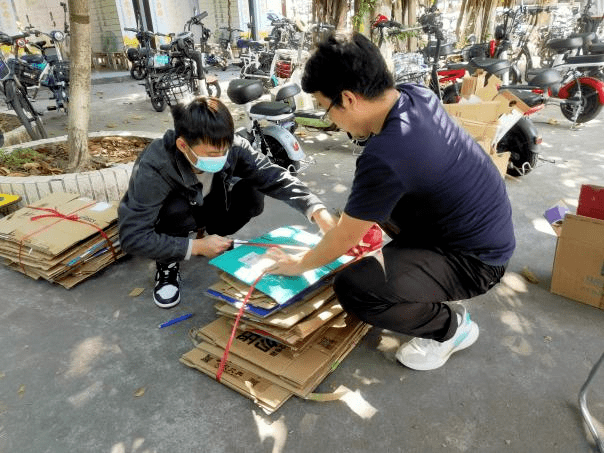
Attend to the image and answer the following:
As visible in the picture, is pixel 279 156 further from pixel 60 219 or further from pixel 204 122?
pixel 204 122

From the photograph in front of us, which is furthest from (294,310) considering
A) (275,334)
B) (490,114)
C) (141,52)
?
(141,52)

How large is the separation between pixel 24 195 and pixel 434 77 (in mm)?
5119

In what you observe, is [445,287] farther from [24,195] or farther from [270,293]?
[24,195]

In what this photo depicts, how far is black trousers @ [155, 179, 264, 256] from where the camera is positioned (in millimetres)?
2477

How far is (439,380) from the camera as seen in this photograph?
194 centimetres

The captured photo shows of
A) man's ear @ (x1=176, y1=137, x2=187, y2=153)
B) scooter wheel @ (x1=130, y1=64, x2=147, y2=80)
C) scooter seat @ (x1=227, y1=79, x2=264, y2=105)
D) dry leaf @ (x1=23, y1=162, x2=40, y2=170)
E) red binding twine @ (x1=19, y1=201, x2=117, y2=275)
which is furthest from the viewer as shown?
scooter wheel @ (x1=130, y1=64, x2=147, y2=80)

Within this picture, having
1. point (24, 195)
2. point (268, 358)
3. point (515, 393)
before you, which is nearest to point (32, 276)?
point (24, 195)

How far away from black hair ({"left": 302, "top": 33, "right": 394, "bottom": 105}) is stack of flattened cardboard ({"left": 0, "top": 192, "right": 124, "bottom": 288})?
6.41 ft

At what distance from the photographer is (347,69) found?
1.51 m

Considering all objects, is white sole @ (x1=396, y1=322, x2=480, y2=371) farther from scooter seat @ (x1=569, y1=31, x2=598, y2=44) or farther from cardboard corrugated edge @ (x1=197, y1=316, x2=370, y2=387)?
scooter seat @ (x1=569, y1=31, x2=598, y2=44)

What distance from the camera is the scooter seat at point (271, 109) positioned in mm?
4047

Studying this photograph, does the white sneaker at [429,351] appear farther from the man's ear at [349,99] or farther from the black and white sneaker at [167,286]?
the black and white sneaker at [167,286]

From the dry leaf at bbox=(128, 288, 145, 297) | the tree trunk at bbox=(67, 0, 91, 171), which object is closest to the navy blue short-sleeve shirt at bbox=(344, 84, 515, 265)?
the dry leaf at bbox=(128, 288, 145, 297)

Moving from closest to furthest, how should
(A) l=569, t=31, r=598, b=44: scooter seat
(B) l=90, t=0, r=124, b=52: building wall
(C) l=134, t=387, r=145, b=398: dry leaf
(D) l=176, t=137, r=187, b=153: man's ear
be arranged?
1. (C) l=134, t=387, r=145, b=398: dry leaf
2. (D) l=176, t=137, r=187, b=153: man's ear
3. (A) l=569, t=31, r=598, b=44: scooter seat
4. (B) l=90, t=0, r=124, b=52: building wall
